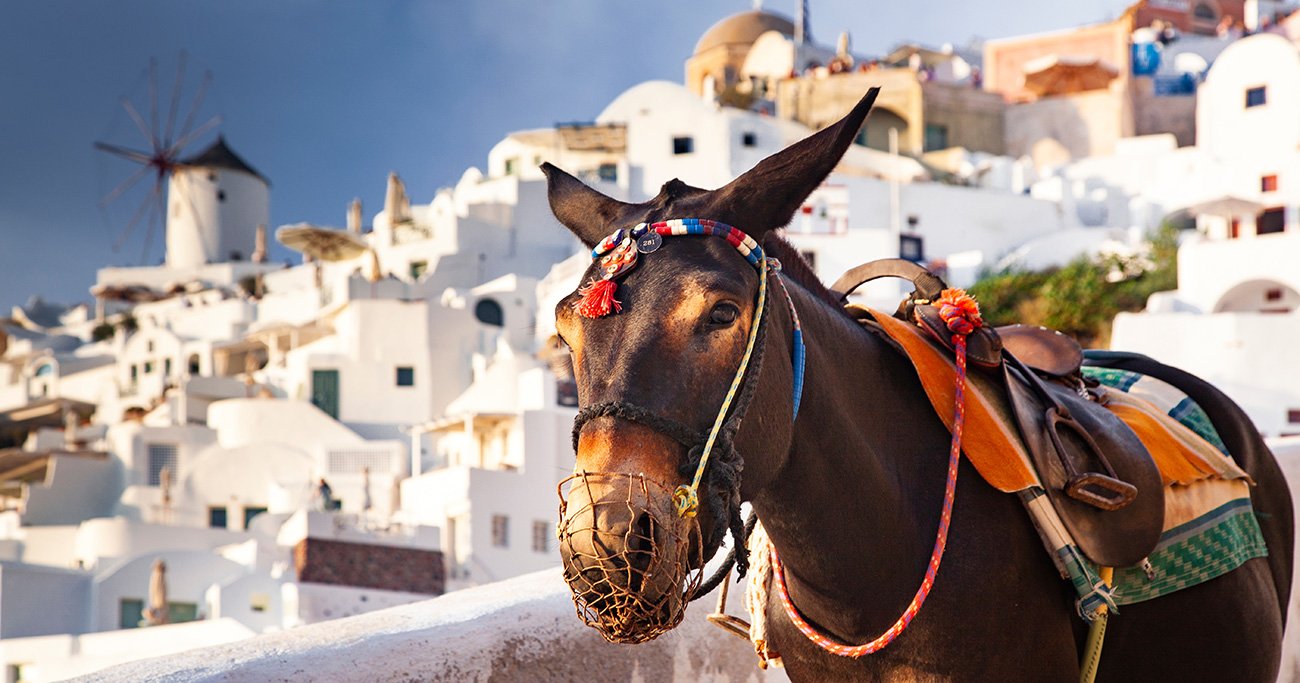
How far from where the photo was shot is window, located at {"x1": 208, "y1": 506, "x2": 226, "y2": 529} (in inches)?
1585

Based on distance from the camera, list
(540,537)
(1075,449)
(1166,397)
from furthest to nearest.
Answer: (540,537) < (1166,397) < (1075,449)

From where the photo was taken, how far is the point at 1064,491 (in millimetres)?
2984

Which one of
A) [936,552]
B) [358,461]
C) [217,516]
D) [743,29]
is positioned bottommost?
[217,516]

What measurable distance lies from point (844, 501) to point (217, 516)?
40538 millimetres

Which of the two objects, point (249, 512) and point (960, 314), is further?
point (249, 512)

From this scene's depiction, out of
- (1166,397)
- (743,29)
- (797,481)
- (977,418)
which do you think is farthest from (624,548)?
(743,29)

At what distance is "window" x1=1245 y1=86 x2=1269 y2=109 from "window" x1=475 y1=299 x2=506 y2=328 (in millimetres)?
25754

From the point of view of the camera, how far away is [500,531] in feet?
A: 93.7

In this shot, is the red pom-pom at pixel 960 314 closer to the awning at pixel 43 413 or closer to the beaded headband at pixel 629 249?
the beaded headband at pixel 629 249

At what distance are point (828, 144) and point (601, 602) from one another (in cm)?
100

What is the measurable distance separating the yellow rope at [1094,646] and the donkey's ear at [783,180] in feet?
3.97

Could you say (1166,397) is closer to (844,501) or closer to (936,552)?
(936,552)

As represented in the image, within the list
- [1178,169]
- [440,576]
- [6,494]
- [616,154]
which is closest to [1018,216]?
[1178,169]

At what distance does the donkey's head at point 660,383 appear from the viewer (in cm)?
220
